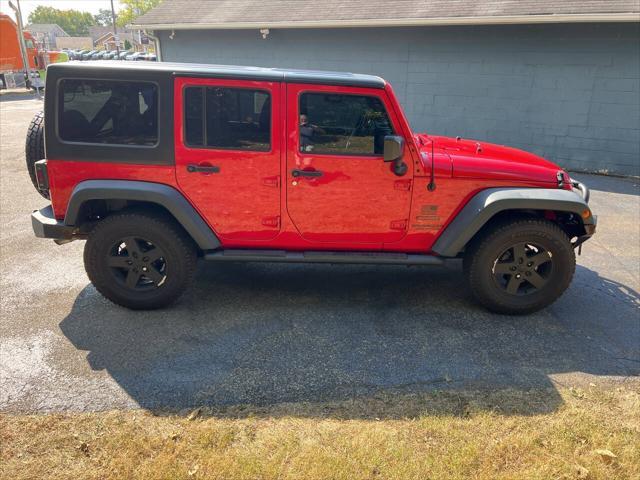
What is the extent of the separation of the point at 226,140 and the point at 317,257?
1.23 m

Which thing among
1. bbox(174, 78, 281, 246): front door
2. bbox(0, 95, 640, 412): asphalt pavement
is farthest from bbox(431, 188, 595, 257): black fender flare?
bbox(174, 78, 281, 246): front door

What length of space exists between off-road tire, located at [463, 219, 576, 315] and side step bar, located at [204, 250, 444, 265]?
0.34 metres

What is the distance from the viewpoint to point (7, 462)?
8.57ft

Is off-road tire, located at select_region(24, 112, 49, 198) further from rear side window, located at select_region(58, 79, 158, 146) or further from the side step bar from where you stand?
the side step bar

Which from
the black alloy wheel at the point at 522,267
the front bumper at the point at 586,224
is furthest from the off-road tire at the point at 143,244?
the front bumper at the point at 586,224

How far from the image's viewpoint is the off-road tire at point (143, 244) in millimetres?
4020

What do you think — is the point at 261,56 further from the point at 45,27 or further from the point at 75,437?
the point at 45,27

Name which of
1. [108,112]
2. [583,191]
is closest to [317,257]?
[108,112]

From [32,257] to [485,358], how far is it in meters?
4.72

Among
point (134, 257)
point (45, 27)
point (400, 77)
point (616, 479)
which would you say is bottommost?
point (616, 479)

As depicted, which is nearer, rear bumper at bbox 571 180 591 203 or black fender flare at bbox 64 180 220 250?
black fender flare at bbox 64 180 220 250

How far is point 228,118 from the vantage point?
12.7 feet

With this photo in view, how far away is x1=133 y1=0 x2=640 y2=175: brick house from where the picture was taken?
9484 mm

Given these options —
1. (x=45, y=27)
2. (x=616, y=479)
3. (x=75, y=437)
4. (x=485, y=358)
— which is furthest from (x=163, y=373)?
(x=45, y=27)
